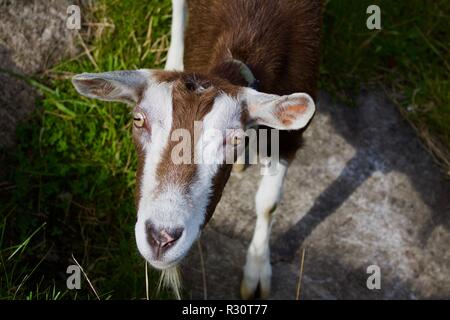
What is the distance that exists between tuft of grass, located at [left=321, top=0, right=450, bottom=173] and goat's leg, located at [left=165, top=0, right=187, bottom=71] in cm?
108

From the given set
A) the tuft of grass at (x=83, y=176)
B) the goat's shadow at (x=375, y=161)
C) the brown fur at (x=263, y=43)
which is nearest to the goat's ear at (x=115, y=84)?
the brown fur at (x=263, y=43)

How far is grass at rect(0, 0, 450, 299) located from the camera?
16.0 ft

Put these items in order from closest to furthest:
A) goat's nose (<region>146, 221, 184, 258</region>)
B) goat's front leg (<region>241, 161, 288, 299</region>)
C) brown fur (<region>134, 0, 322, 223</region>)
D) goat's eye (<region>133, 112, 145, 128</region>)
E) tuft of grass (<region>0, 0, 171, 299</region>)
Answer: goat's nose (<region>146, 221, 184, 258</region>), goat's eye (<region>133, 112, 145, 128</region>), brown fur (<region>134, 0, 322, 223</region>), goat's front leg (<region>241, 161, 288, 299</region>), tuft of grass (<region>0, 0, 171, 299</region>)

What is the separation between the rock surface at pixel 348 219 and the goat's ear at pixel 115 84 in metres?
1.62

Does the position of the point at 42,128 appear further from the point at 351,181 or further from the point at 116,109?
the point at 351,181

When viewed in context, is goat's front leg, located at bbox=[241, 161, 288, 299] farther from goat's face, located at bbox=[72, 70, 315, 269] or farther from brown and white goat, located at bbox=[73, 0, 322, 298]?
goat's face, located at bbox=[72, 70, 315, 269]

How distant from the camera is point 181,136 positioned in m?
3.34

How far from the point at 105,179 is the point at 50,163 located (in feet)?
1.28

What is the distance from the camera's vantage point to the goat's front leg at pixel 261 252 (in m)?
4.73

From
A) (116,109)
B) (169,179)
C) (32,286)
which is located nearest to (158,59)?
(116,109)

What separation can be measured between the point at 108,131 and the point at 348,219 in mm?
1765

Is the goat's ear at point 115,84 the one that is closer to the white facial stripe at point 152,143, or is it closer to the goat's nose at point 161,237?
the white facial stripe at point 152,143

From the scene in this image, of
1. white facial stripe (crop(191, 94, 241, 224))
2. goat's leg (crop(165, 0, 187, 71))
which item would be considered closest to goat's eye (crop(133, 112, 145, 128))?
white facial stripe (crop(191, 94, 241, 224))

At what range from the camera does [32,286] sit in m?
4.70
